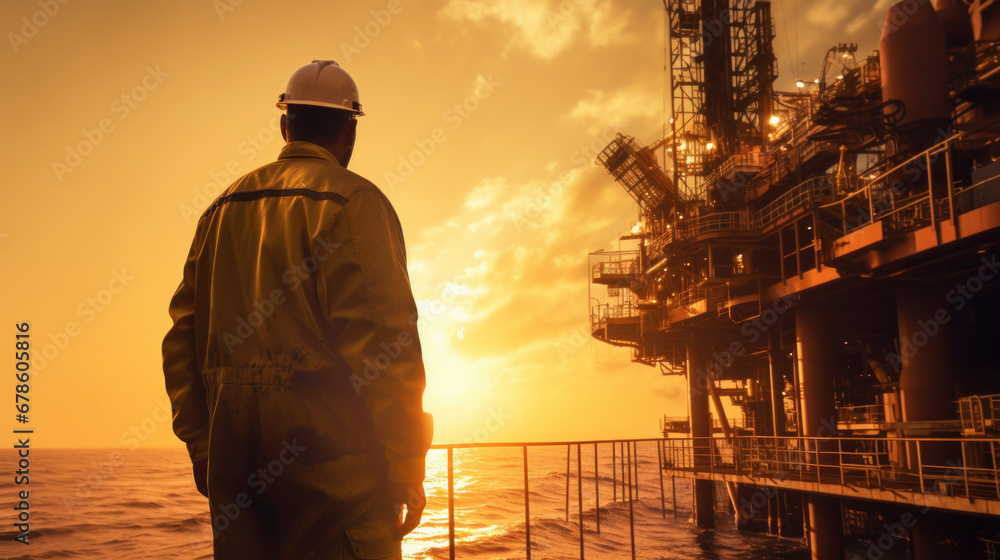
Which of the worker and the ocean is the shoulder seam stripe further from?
the ocean

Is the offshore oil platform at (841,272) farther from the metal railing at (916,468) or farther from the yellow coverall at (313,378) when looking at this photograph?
the yellow coverall at (313,378)

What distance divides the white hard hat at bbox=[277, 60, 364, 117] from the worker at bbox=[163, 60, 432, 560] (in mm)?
417

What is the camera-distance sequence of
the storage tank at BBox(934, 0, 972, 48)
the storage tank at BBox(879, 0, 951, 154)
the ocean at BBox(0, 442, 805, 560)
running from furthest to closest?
the ocean at BBox(0, 442, 805, 560) < the storage tank at BBox(934, 0, 972, 48) < the storage tank at BBox(879, 0, 951, 154)

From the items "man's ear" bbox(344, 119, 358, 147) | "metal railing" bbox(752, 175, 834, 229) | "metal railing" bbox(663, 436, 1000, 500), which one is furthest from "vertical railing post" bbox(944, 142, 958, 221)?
"man's ear" bbox(344, 119, 358, 147)

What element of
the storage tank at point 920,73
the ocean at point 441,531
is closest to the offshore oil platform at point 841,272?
the storage tank at point 920,73

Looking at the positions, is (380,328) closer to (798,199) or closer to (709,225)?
(798,199)

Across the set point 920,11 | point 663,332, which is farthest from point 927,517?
point 663,332

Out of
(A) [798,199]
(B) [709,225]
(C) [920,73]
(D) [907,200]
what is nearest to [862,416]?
(B) [709,225]

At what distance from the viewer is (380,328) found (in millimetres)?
2316

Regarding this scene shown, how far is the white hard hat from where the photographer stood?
9.43ft

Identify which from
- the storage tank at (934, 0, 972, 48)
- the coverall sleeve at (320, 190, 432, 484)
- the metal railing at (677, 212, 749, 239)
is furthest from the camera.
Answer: the metal railing at (677, 212, 749, 239)

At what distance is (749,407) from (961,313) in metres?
24.1

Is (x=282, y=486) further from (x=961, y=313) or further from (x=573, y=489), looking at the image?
(x=573, y=489)

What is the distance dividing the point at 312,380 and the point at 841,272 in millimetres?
22952
